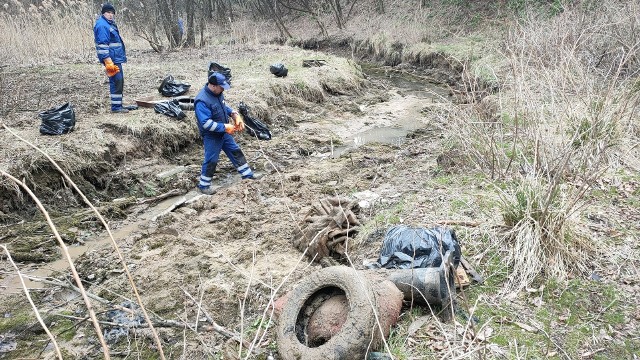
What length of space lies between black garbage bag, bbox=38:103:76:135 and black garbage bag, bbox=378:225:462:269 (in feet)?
18.5

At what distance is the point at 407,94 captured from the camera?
12555mm

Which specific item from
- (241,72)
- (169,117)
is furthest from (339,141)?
(241,72)

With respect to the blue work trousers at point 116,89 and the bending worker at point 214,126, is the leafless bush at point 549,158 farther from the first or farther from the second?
the blue work trousers at point 116,89

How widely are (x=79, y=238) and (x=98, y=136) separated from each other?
6.58 ft

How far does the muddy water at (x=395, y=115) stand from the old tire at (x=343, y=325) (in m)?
5.24

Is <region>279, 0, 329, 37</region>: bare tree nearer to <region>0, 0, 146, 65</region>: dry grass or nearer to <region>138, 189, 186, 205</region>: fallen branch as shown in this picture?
<region>0, 0, 146, 65</region>: dry grass

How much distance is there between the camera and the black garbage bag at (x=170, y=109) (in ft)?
26.4

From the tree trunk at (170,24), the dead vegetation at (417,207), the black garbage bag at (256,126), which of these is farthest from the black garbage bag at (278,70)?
the tree trunk at (170,24)

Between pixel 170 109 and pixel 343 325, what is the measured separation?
6332 mm

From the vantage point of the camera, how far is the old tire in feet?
8.95

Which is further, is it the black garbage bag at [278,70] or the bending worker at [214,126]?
the black garbage bag at [278,70]

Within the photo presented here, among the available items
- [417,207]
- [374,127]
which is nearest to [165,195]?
[417,207]

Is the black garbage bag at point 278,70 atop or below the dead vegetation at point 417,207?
atop

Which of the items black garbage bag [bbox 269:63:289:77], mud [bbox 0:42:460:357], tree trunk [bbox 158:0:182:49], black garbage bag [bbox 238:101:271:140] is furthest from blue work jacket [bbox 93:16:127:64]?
tree trunk [bbox 158:0:182:49]
